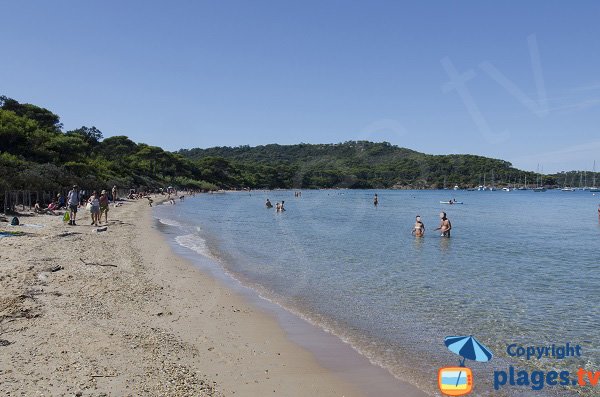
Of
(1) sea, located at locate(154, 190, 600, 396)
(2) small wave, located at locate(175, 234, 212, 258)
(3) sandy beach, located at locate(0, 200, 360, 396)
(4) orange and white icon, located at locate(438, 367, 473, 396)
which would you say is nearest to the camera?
(4) orange and white icon, located at locate(438, 367, 473, 396)

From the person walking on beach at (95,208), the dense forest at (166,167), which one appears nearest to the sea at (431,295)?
the person walking on beach at (95,208)

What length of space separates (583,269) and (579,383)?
37.1 ft

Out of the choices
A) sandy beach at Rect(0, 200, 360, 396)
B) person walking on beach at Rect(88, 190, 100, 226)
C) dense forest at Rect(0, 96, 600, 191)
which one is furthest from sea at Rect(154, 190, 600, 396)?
dense forest at Rect(0, 96, 600, 191)

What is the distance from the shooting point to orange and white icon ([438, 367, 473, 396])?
15.6 ft

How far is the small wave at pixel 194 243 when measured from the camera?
17.7 metres

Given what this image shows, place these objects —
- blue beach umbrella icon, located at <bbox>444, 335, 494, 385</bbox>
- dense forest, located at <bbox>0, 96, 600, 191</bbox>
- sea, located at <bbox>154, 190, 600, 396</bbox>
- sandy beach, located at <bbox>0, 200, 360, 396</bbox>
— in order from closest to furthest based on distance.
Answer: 1. blue beach umbrella icon, located at <bbox>444, 335, 494, 385</bbox>
2. sandy beach, located at <bbox>0, 200, 360, 396</bbox>
3. sea, located at <bbox>154, 190, 600, 396</bbox>
4. dense forest, located at <bbox>0, 96, 600, 191</bbox>

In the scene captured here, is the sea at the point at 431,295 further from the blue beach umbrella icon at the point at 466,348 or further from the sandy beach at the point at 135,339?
the sandy beach at the point at 135,339

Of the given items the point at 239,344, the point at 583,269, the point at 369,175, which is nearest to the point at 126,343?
the point at 239,344

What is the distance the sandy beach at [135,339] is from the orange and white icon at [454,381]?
1113mm

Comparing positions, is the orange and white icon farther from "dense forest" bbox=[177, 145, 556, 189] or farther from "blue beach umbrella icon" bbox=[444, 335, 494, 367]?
"dense forest" bbox=[177, 145, 556, 189]

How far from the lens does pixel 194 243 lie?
2006 cm

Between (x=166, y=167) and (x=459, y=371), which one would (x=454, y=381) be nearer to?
(x=459, y=371)

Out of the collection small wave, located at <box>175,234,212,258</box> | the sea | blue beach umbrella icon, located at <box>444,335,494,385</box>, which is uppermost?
blue beach umbrella icon, located at <box>444,335,494,385</box>

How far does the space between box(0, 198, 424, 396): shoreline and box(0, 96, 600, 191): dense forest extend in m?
17.1
